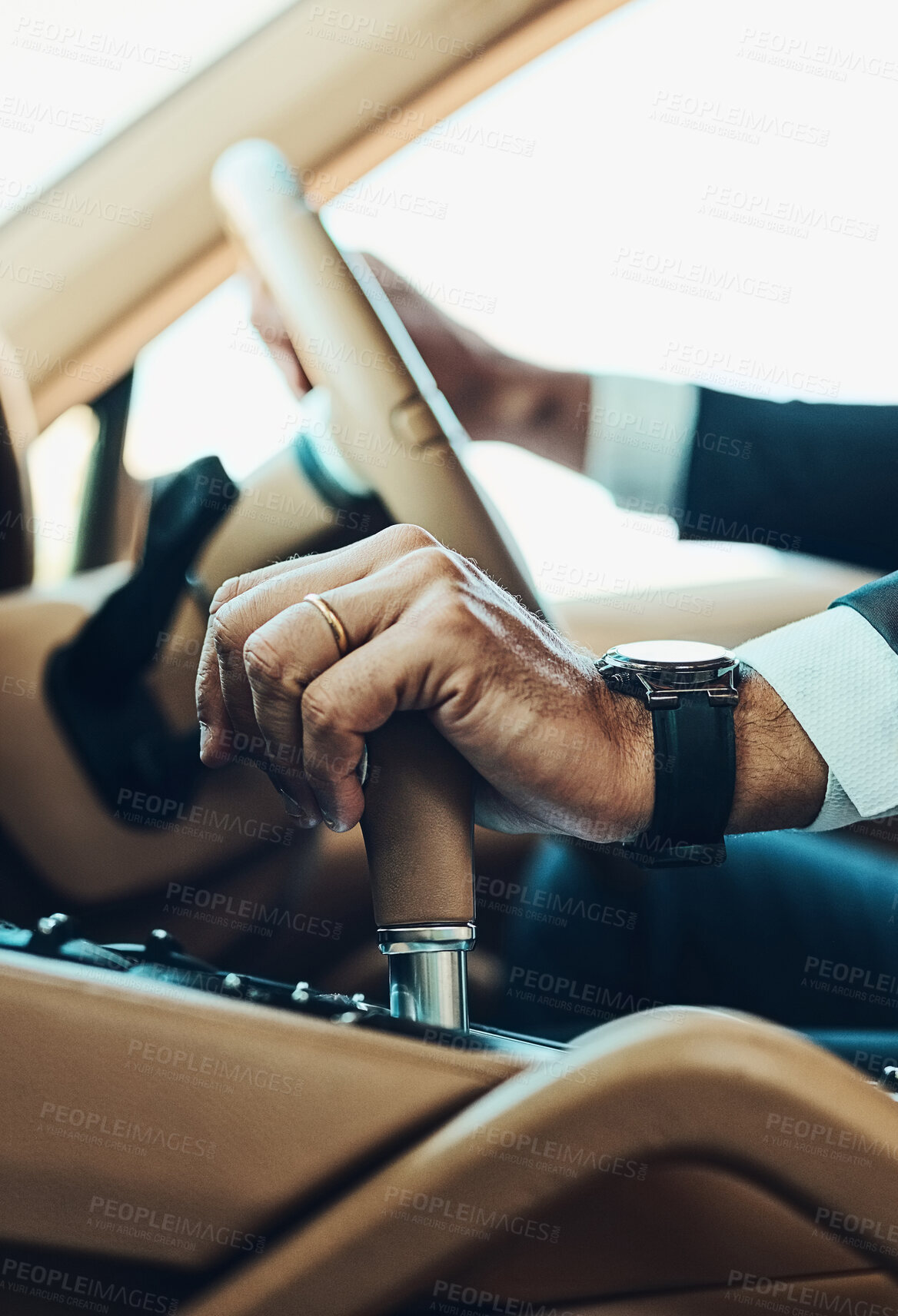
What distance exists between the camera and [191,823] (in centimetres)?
79

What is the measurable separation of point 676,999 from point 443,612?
417 millimetres

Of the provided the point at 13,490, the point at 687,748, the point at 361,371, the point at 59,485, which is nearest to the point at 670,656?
the point at 687,748

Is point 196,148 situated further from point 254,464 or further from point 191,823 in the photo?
point 191,823

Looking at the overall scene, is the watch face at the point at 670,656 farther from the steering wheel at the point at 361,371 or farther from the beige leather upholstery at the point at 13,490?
the beige leather upholstery at the point at 13,490

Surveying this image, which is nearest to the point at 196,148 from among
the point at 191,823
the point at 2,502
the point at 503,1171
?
the point at 2,502

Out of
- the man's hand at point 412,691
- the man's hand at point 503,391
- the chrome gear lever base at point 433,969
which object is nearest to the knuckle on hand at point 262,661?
the man's hand at point 412,691

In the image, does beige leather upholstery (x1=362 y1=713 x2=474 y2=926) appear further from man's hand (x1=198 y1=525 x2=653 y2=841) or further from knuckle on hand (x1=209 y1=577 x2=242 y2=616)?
knuckle on hand (x1=209 y1=577 x2=242 y2=616)

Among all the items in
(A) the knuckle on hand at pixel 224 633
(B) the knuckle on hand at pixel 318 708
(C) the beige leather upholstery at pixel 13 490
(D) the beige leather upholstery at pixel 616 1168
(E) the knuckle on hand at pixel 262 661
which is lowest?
(D) the beige leather upholstery at pixel 616 1168

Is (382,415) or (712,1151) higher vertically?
(382,415)

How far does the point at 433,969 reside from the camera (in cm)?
51

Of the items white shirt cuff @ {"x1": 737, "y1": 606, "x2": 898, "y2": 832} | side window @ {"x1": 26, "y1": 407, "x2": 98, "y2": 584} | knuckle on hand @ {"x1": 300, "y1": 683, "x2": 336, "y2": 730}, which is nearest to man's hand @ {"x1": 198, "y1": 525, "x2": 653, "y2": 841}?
knuckle on hand @ {"x1": 300, "y1": 683, "x2": 336, "y2": 730}

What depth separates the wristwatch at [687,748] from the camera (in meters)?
0.61

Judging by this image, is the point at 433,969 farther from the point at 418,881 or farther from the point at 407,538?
the point at 407,538

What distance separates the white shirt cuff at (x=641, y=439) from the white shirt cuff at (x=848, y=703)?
2.16 feet
